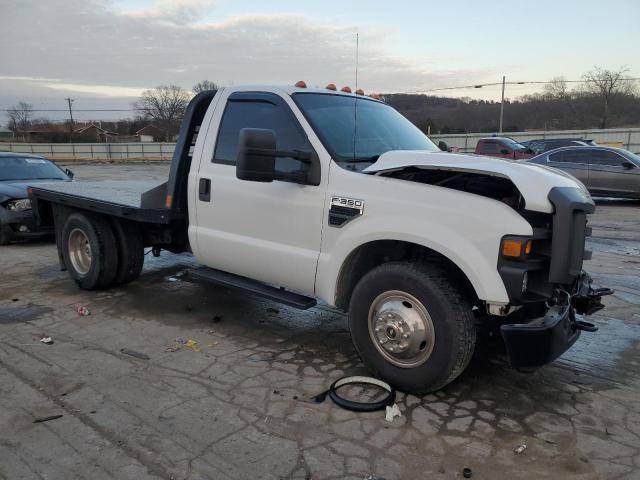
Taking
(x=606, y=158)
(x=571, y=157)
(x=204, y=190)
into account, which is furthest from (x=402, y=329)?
(x=571, y=157)

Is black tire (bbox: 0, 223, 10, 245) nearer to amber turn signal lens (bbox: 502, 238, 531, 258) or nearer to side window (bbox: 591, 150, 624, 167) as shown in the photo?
amber turn signal lens (bbox: 502, 238, 531, 258)

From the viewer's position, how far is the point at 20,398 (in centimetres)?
355

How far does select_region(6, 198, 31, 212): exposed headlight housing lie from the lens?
855cm

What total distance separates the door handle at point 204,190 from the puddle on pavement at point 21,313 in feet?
6.99

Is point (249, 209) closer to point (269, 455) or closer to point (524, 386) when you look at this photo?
point (269, 455)

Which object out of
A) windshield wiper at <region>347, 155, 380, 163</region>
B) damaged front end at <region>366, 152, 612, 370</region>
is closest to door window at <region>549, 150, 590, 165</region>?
windshield wiper at <region>347, 155, 380, 163</region>

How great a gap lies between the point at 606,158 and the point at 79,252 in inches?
538

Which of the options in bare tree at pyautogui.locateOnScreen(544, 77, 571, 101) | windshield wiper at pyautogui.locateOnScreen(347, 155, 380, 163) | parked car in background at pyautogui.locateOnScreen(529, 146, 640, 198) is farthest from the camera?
bare tree at pyautogui.locateOnScreen(544, 77, 571, 101)

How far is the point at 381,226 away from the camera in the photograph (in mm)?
3535

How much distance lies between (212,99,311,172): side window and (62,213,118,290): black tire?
6.54 feet

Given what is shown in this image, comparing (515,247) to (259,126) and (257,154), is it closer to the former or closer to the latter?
(257,154)

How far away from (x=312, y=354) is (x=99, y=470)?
1.92 meters

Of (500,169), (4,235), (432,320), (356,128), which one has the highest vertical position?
(356,128)

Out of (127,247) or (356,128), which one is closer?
(356,128)
